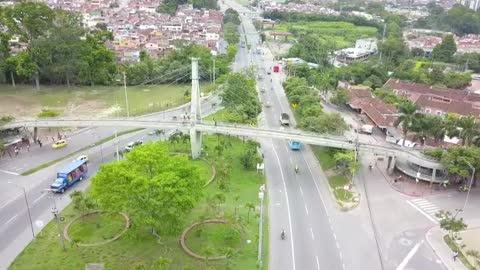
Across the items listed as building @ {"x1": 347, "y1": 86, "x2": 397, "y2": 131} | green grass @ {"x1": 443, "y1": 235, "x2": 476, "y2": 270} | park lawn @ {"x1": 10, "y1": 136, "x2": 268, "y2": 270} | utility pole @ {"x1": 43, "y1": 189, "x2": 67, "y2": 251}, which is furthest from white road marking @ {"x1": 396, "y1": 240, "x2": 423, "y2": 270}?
building @ {"x1": 347, "y1": 86, "x2": 397, "y2": 131}

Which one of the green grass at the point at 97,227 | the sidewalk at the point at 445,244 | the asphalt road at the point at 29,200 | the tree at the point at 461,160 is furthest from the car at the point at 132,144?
the tree at the point at 461,160

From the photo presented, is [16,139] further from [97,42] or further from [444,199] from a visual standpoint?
[444,199]

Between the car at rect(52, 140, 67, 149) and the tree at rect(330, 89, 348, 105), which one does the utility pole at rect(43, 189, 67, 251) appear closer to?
the car at rect(52, 140, 67, 149)

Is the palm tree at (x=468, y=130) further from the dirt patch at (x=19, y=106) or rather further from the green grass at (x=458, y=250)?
the dirt patch at (x=19, y=106)

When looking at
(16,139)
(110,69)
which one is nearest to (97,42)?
(110,69)

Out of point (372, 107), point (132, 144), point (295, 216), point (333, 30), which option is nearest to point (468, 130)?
point (372, 107)

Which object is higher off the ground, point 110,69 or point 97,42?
point 97,42
